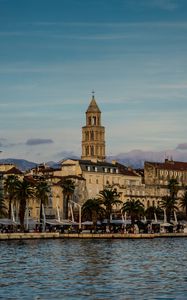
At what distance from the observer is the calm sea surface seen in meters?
53.4

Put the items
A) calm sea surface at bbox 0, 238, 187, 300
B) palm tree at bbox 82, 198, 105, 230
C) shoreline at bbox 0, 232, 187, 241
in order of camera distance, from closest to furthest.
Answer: calm sea surface at bbox 0, 238, 187, 300
shoreline at bbox 0, 232, 187, 241
palm tree at bbox 82, 198, 105, 230

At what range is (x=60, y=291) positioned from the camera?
5444 cm

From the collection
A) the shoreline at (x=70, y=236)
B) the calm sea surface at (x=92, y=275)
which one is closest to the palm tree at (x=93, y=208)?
the shoreline at (x=70, y=236)

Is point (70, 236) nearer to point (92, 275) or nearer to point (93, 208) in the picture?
point (93, 208)

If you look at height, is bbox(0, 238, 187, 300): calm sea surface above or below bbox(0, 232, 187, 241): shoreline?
below

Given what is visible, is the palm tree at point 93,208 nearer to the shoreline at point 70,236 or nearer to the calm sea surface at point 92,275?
the shoreline at point 70,236

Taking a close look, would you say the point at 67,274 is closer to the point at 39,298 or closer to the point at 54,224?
the point at 39,298

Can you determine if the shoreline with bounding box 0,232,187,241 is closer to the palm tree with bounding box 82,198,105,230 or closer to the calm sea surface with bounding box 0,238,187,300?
the palm tree with bounding box 82,198,105,230

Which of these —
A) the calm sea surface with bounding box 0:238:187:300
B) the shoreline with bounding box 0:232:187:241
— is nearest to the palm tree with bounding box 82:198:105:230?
the shoreline with bounding box 0:232:187:241

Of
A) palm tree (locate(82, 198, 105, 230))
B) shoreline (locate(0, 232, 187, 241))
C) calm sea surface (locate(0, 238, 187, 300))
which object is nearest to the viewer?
calm sea surface (locate(0, 238, 187, 300))

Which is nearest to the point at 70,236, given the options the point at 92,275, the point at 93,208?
the point at 93,208

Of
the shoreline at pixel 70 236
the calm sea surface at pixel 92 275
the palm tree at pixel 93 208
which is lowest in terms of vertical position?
the calm sea surface at pixel 92 275

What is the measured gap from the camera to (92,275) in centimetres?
6538

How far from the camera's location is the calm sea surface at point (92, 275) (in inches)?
2101
